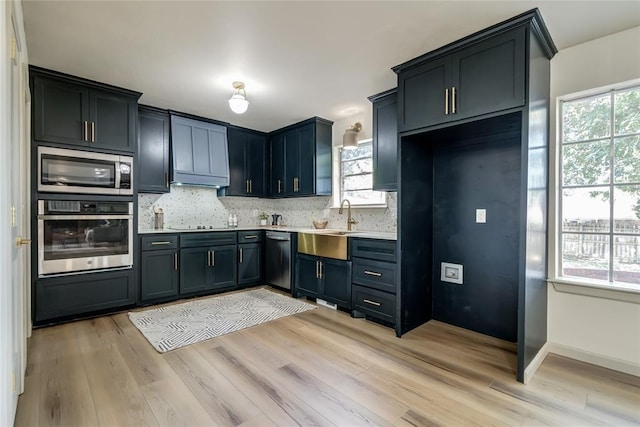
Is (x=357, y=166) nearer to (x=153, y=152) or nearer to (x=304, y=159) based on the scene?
(x=304, y=159)

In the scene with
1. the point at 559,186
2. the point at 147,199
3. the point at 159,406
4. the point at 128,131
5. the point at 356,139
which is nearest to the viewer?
the point at 159,406

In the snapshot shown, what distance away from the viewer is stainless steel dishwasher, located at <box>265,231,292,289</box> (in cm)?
427

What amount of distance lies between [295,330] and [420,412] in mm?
1485

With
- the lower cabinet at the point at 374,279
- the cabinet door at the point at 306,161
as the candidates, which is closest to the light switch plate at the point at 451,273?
the lower cabinet at the point at 374,279

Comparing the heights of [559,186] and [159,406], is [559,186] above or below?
above

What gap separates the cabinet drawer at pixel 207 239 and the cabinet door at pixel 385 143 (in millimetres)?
2184

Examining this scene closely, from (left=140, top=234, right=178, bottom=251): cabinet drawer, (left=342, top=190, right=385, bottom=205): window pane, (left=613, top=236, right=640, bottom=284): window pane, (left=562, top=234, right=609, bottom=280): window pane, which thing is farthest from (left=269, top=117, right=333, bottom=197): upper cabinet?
(left=613, top=236, right=640, bottom=284): window pane

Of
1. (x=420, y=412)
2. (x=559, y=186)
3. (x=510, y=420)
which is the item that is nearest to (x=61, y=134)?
(x=420, y=412)

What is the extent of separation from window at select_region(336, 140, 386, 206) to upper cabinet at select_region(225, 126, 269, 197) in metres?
1.43

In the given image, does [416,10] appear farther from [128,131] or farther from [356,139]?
[128,131]

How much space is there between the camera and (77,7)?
2080mm

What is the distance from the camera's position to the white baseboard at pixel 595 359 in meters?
2.21

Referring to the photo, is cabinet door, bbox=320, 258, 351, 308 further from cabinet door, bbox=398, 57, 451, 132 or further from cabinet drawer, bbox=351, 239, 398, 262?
cabinet door, bbox=398, 57, 451, 132

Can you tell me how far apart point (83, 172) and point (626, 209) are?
192 inches
